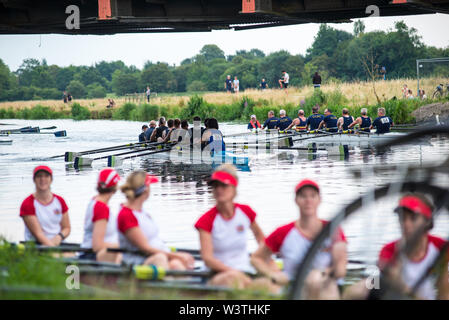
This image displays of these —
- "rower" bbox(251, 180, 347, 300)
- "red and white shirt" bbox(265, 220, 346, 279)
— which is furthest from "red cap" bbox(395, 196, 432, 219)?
"red and white shirt" bbox(265, 220, 346, 279)

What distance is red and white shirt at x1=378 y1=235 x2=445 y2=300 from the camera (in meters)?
3.44

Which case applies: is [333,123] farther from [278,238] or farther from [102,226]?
[278,238]

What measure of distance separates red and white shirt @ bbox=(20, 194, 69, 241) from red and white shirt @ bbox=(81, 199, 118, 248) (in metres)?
0.76

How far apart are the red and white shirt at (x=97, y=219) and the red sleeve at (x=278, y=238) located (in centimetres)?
188

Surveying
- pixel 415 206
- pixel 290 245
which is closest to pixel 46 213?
pixel 290 245

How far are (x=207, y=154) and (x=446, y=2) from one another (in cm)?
747

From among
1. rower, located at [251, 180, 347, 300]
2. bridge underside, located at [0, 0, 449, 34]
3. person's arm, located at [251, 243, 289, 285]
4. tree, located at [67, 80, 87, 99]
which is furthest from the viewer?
tree, located at [67, 80, 87, 99]

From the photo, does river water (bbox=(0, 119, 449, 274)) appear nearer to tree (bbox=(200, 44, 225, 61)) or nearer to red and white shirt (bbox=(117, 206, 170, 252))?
red and white shirt (bbox=(117, 206, 170, 252))

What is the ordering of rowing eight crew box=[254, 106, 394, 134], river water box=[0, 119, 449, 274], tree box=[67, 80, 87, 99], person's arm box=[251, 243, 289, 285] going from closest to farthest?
person's arm box=[251, 243, 289, 285] < river water box=[0, 119, 449, 274] < rowing eight crew box=[254, 106, 394, 134] < tree box=[67, 80, 87, 99]

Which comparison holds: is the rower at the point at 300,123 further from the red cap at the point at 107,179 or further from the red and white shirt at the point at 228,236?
the red and white shirt at the point at 228,236

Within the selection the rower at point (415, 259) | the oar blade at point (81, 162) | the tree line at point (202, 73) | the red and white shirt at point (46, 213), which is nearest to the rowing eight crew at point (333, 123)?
the oar blade at point (81, 162)

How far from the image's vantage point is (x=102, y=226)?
19.8 ft
